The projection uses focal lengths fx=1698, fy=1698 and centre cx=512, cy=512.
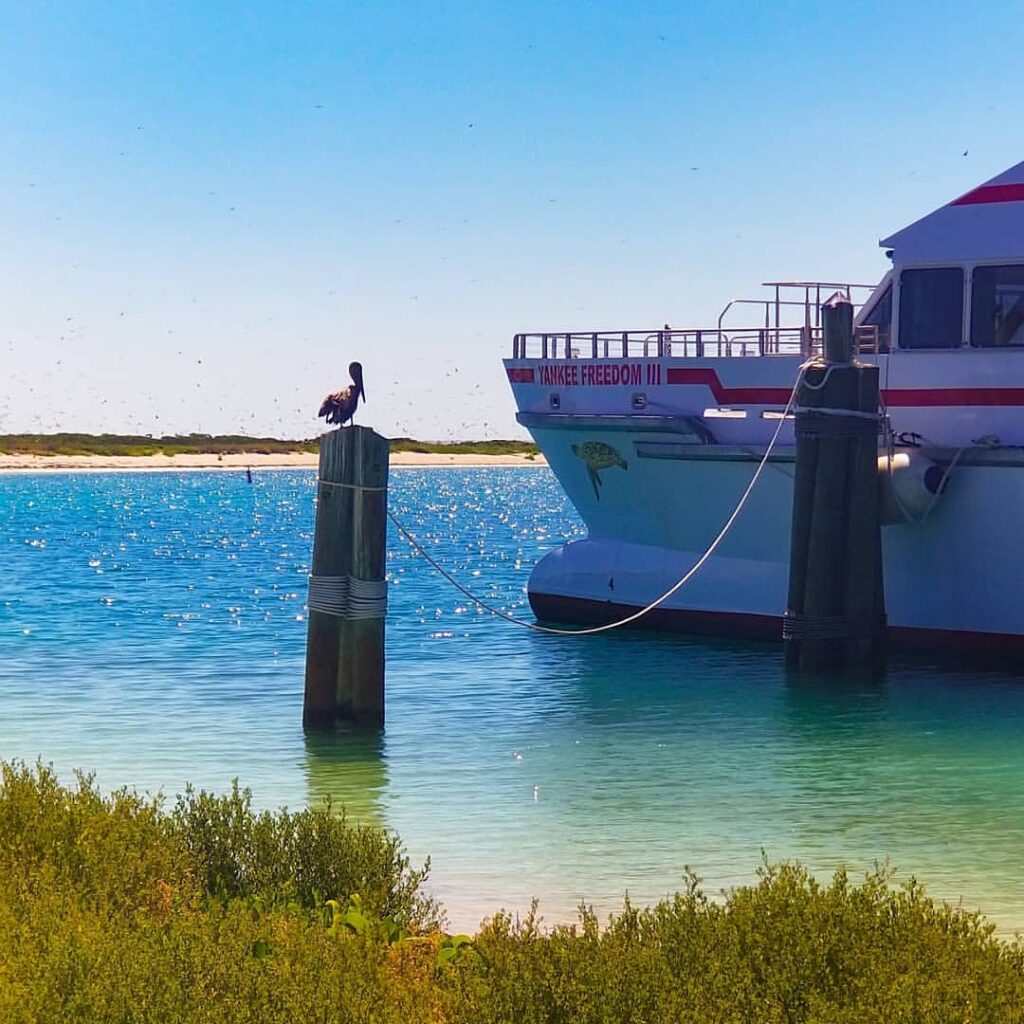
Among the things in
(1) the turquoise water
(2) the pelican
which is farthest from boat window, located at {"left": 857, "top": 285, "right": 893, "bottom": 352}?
(2) the pelican

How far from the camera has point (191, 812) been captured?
10.3 metres

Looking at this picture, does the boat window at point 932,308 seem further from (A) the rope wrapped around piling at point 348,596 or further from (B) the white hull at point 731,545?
(A) the rope wrapped around piling at point 348,596

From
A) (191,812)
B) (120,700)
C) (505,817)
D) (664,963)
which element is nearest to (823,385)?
(505,817)

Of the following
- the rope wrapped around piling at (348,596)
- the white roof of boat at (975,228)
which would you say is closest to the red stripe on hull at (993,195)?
the white roof of boat at (975,228)

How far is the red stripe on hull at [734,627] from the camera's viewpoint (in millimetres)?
22375

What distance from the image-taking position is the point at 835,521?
20812 millimetres

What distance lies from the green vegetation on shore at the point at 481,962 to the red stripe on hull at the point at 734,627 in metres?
14.9

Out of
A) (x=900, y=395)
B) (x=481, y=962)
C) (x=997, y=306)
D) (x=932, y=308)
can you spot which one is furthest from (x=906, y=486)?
(x=481, y=962)

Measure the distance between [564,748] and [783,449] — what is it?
270 inches

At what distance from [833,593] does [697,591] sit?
535 centimetres

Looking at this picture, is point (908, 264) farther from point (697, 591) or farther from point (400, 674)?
point (400, 674)

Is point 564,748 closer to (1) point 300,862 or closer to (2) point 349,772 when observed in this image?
(2) point 349,772

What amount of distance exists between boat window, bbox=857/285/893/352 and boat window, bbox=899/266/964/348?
32cm

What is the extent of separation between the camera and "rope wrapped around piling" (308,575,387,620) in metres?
16.7
